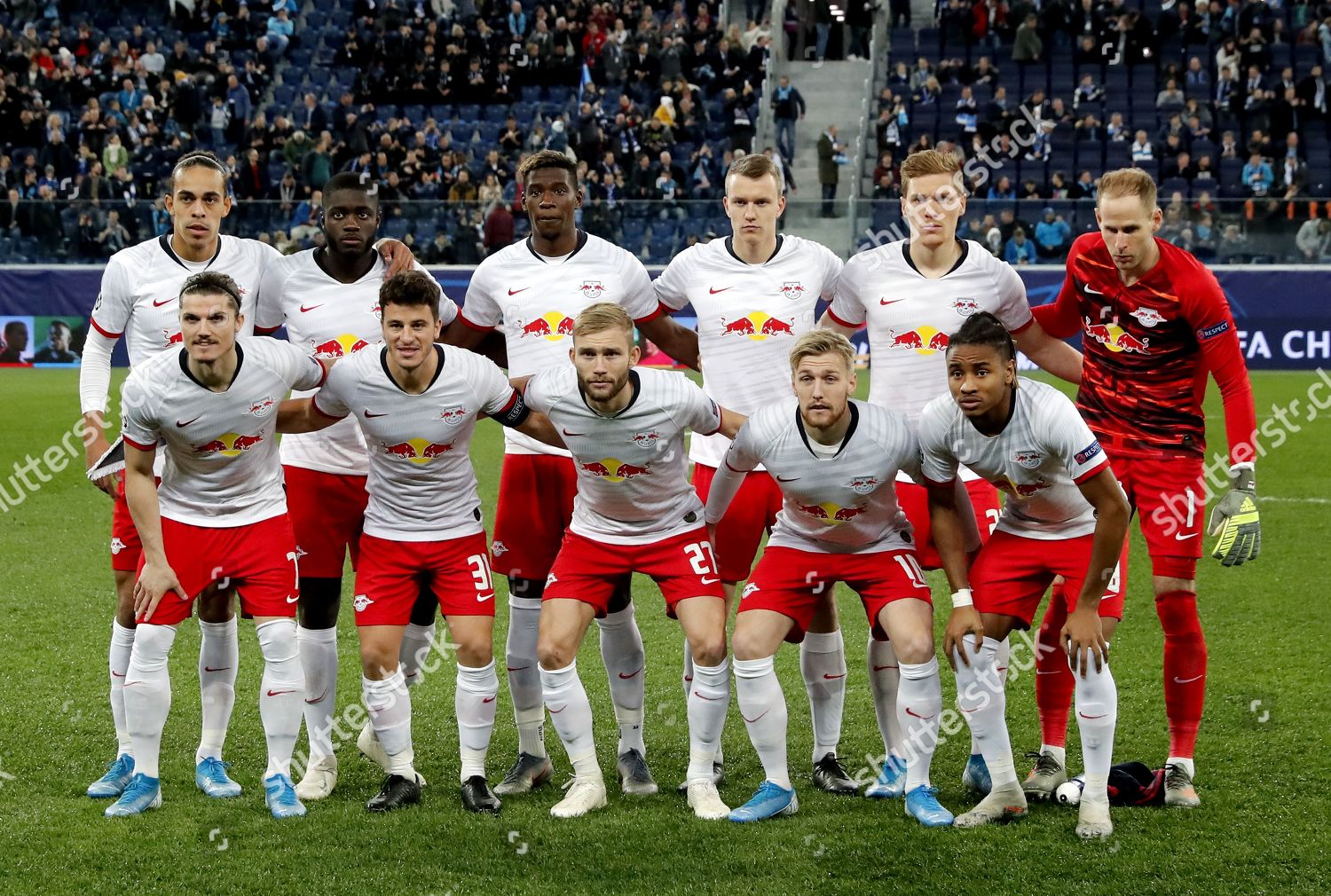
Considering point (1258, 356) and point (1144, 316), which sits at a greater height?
point (1144, 316)

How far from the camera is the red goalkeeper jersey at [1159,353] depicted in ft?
Answer: 17.5

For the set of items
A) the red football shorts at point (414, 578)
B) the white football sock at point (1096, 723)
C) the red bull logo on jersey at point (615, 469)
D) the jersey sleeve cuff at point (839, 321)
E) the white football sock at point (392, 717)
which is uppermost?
the jersey sleeve cuff at point (839, 321)

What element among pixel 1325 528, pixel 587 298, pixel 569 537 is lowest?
pixel 1325 528

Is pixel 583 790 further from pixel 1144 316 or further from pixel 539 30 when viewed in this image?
pixel 539 30

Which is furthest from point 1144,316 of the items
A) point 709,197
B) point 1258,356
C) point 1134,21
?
point 1134,21

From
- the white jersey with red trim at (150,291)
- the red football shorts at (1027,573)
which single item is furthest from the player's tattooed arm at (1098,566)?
the white jersey with red trim at (150,291)

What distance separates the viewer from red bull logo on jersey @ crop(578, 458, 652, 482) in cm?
540

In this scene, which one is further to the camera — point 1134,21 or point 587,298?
point 1134,21

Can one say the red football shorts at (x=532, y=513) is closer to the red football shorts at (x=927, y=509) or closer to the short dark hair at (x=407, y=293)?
the short dark hair at (x=407, y=293)

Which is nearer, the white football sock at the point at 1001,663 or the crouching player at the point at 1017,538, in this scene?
the crouching player at the point at 1017,538

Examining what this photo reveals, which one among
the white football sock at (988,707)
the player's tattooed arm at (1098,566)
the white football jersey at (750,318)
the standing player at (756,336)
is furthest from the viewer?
the white football jersey at (750,318)

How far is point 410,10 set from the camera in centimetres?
2842

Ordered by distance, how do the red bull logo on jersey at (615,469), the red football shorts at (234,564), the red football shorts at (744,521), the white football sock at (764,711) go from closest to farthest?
the white football sock at (764,711) → the red football shorts at (234,564) → the red bull logo on jersey at (615,469) → the red football shorts at (744,521)

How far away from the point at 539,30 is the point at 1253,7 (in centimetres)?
1281
